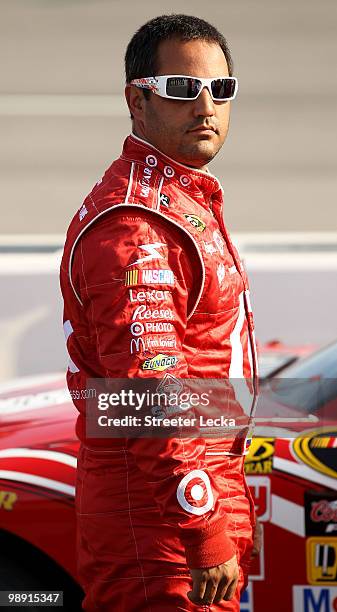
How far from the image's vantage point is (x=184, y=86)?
198 cm

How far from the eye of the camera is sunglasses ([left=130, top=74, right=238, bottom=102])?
1979mm

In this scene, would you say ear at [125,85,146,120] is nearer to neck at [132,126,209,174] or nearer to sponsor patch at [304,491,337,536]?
neck at [132,126,209,174]

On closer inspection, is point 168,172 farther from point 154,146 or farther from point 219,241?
point 219,241

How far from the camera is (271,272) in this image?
20.2ft

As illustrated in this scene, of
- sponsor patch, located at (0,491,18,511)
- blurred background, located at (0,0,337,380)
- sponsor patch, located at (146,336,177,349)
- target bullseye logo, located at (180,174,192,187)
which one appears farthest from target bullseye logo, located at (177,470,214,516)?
blurred background, located at (0,0,337,380)

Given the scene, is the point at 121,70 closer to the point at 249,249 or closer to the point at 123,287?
the point at 249,249

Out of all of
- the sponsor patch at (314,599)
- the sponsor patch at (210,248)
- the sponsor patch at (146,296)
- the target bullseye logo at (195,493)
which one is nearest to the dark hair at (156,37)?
the sponsor patch at (210,248)

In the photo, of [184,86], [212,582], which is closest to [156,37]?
[184,86]

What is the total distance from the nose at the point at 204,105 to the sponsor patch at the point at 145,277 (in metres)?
0.39

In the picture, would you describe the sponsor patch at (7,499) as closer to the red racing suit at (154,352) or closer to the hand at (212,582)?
the red racing suit at (154,352)

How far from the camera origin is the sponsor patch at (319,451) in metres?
2.67


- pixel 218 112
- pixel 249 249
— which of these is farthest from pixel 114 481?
pixel 249 249

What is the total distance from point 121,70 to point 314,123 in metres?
1.70

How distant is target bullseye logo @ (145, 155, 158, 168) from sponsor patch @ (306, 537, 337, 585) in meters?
1.17
